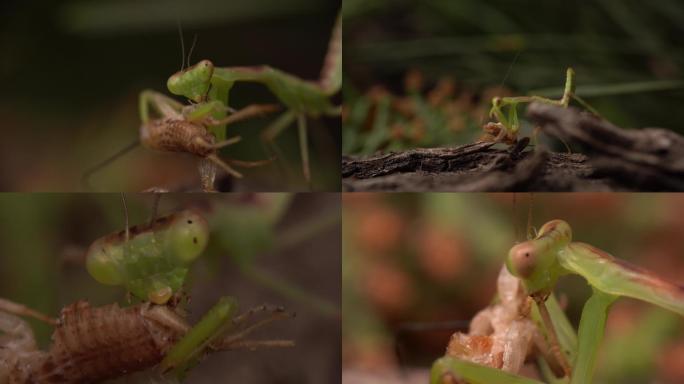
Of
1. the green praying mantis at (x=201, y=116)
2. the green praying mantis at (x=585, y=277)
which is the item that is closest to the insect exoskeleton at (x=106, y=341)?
the green praying mantis at (x=201, y=116)

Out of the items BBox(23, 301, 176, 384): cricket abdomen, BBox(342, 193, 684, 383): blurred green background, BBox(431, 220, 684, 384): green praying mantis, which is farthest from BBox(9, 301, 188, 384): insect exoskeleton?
BBox(342, 193, 684, 383): blurred green background

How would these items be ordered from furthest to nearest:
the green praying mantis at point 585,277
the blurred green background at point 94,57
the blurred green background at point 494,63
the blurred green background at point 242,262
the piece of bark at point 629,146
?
1. the blurred green background at point 94,57
2. the blurred green background at point 494,63
3. the blurred green background at point 242,262
4. the green praying mantis at point 585,277
5. the piece of bark at point 629,146

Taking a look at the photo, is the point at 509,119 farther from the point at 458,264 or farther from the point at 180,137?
the point at 458,264

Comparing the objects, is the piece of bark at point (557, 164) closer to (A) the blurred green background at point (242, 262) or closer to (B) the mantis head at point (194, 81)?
(B) the mantis head at point (194, 81)

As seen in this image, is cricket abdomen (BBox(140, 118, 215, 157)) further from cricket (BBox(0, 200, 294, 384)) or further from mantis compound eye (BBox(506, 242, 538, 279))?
mantis compound eye (BBox(506, 242, 538, 279))

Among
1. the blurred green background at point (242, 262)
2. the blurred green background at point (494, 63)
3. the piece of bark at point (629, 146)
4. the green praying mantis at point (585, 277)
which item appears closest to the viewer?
the piece of bark at point (629, 146)

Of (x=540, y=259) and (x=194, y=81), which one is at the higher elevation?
(x=194, y=81)

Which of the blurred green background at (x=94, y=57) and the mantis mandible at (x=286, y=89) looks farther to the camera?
the blurred green background at (x=94, y=57)

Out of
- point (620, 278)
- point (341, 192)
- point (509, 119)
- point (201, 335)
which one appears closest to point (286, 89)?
point (341, 192)

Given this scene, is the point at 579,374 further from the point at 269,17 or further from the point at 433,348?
the point at 269,17
